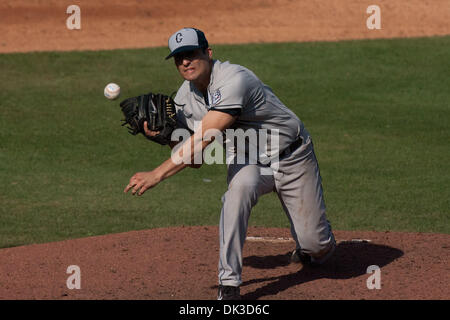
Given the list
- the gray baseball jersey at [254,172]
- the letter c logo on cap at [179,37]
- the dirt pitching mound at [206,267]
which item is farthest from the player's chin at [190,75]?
the dirt pitching mound at [206,267]

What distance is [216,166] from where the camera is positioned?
1085cm

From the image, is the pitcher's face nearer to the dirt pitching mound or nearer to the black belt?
the black belt

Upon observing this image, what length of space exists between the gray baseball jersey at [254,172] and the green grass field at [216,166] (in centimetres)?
227

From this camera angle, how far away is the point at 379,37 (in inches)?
728

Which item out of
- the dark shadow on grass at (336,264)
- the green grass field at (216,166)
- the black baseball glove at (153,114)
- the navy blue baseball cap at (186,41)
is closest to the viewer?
the navy blue baseball cap at (186,41)

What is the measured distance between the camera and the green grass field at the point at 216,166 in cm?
862

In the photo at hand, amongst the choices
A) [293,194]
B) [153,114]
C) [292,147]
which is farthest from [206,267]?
[153,114]

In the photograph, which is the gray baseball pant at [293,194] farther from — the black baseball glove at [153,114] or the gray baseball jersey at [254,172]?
the black baseball glove at [153,114]

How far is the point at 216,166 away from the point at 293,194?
5.03m

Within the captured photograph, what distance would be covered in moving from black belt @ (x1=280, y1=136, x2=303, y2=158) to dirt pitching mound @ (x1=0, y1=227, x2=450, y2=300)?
3.08ft

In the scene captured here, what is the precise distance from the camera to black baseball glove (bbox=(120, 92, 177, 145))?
5.65 meters

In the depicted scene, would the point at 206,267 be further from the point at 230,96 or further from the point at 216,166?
the point at 216,166

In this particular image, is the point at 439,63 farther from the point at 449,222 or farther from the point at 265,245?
the point at 265,245

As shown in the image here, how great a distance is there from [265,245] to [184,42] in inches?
91.7
